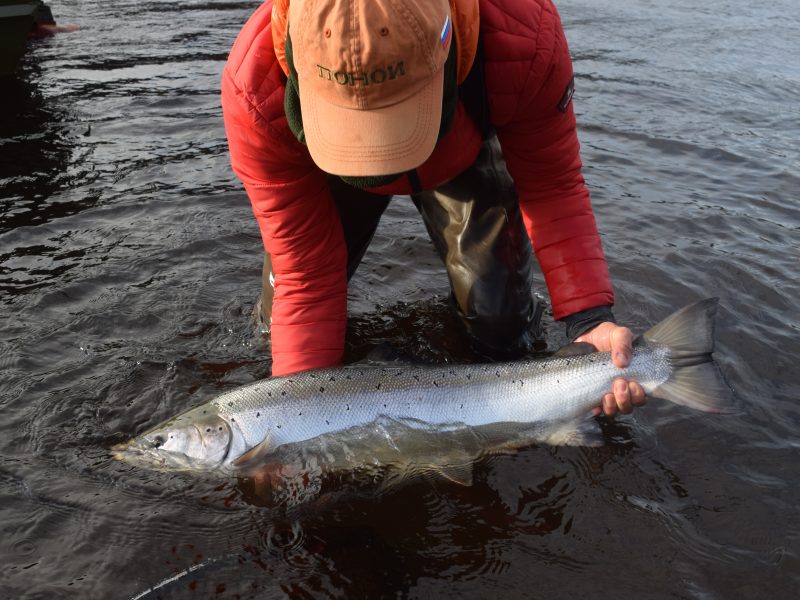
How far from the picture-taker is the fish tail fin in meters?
3.26

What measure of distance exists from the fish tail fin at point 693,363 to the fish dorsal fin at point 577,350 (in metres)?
0.24

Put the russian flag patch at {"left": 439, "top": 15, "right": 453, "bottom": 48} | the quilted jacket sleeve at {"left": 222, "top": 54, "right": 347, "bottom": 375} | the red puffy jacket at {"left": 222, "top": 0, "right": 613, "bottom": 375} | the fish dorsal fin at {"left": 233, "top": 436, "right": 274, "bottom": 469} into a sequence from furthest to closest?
the fish dorsal fin at {"left": 233, "top": 436, "right": 274, "bottom": 469} < the quilted jacket sleeve at {"left": 222, "top": 54, "right": 347, "bottom": 375} < the red puffy jacket at {"left": 222, "top": 0, "right": 613, "bottom": 375} < the russian flag patch at {"left": 439, "top": 15, "right": 453, "bottom": 48}

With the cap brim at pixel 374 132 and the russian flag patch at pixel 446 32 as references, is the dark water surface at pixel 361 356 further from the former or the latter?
the russian flag patch at pixel 446 32

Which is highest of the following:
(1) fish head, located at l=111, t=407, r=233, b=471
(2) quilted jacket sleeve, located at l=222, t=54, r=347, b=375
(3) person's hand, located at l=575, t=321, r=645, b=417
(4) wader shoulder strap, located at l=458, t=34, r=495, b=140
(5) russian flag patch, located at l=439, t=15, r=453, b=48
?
(5) russian flag patch, located at l=439, t=15, r=453, b=48

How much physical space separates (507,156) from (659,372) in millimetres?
1237

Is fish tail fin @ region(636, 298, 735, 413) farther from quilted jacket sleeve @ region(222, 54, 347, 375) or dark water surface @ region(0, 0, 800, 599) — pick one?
quilted jacket sleeve @ region(222, 54, 347, 375)

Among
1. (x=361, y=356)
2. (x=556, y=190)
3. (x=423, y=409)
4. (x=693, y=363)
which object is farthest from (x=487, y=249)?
(x=693, y=363)

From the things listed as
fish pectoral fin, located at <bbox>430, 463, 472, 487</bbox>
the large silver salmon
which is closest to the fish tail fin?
the large silver salmon

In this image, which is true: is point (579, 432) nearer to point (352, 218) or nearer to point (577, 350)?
point (577, 350)

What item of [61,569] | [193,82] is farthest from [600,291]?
[193,82]

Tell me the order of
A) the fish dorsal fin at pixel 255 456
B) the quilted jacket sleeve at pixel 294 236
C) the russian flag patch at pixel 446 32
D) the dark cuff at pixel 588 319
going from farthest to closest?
the dark cuff at pixel 588 319 < the fish dorsal fin at pixel 255 456 < the quilted jacket sleeve at pixel 294 236 < the russian flag patch at pixel 446 32

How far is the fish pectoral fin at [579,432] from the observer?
3393 mm

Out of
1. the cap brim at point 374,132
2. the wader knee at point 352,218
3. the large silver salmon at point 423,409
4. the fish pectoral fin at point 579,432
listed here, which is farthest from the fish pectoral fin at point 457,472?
the cap brim at point 374,132

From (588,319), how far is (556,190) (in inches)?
25.2
